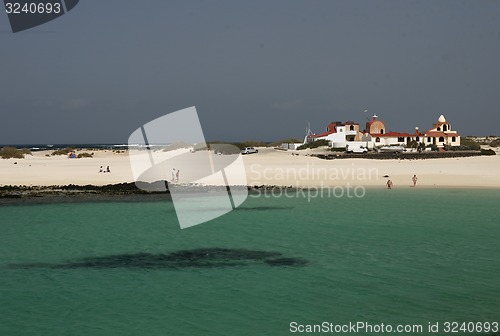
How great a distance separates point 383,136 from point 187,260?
93.2m

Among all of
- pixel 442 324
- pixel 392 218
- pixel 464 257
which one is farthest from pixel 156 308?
pixel 392 218

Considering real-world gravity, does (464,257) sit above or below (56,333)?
below

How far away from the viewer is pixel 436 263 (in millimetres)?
18672

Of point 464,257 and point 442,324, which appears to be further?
point 464,257

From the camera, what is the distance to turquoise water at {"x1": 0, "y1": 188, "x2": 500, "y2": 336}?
1353 cm

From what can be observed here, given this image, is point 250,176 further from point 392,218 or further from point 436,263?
point 436,263

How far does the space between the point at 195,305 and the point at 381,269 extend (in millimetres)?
6589
